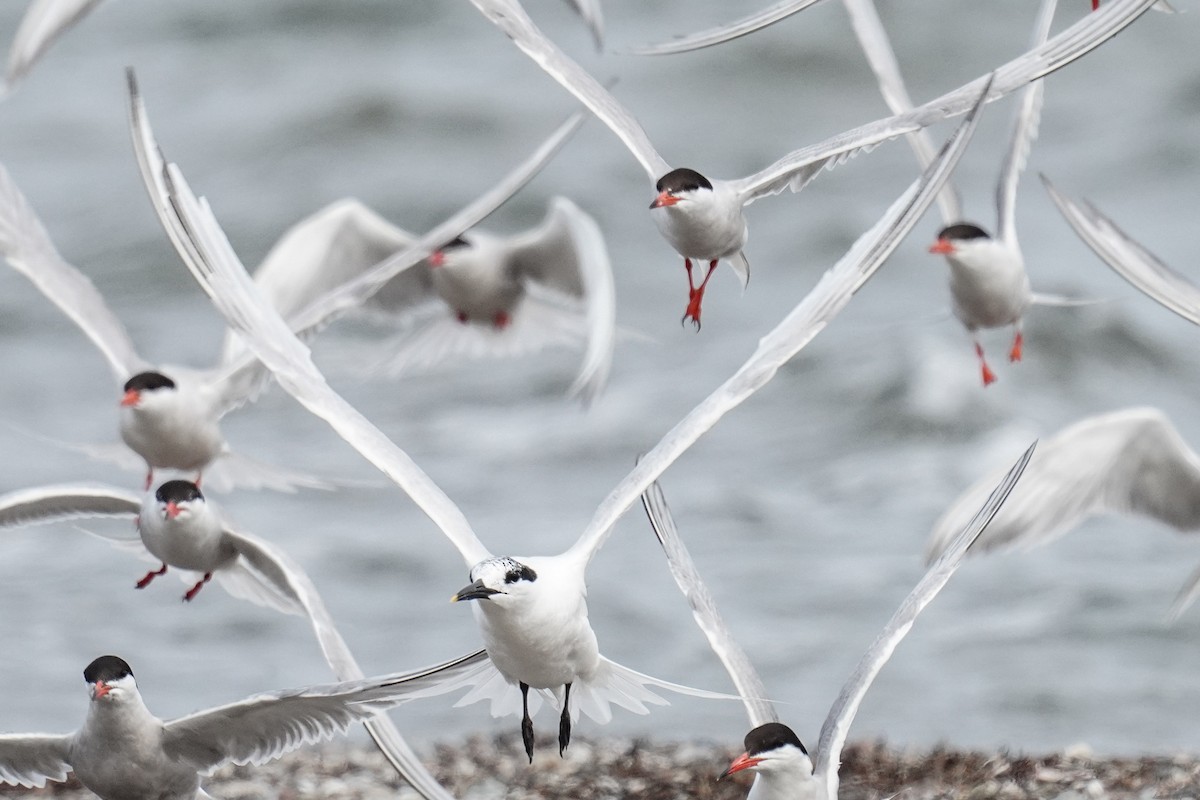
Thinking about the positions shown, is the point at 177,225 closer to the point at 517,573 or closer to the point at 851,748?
the point at 517,573

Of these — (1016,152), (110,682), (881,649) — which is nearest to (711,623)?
(881,649)

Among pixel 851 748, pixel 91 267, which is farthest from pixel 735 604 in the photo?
pixel 91 267

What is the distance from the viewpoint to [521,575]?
183 inches

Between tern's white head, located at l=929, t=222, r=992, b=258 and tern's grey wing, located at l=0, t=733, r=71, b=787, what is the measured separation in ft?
10.8

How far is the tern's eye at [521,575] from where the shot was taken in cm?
461

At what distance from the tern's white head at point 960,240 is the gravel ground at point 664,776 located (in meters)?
1.76

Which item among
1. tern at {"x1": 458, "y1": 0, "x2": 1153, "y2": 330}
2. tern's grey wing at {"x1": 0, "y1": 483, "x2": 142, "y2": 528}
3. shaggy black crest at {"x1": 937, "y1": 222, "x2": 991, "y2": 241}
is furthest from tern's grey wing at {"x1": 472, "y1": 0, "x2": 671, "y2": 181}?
tern's grey wing at {"x1": 0, "y1": 483, "x2": 142, "y2": 528}

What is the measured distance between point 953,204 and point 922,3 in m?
12.8

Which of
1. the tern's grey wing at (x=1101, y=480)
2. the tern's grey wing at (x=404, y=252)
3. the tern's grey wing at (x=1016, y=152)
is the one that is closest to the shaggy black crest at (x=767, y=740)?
the tern's grey wing at (x=1101, y=480)

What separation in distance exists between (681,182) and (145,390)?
2233 mm

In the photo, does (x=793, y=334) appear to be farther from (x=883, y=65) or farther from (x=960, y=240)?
(x=883, y=65)

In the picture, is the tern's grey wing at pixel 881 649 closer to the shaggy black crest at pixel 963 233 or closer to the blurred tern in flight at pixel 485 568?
the blurred tern in flight at pixel 485 568

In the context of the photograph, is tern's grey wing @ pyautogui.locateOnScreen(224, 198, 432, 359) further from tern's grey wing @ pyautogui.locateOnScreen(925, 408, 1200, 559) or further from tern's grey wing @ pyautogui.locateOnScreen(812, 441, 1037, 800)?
tern's grey wing @ pyautogui.locateOnScreen(812, 441, 1037, 800)

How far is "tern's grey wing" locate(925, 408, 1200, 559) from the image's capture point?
6.62 meters
